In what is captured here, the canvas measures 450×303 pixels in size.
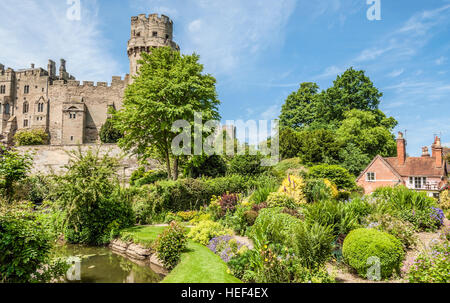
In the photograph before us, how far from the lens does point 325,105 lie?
122 feet

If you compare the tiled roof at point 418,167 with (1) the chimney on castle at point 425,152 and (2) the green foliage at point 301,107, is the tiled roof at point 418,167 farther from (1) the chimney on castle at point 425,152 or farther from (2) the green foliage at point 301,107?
(2) the green foliage at point 301,107

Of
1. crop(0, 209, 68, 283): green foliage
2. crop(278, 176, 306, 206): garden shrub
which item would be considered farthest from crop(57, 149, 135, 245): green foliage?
crop(278, 176, 306, 206): garden shrub

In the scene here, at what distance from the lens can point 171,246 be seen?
29.0ft

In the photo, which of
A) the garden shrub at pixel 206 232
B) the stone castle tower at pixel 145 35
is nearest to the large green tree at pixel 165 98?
the garden shrub at pixel 206 232

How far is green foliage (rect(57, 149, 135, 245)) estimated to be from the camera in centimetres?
1138

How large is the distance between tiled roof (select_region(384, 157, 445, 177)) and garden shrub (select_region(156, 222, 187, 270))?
23.6 metres

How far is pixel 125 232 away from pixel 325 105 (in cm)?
3300

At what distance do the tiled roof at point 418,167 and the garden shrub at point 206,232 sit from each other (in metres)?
21.4

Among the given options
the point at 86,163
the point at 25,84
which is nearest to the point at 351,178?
the point at 86,163

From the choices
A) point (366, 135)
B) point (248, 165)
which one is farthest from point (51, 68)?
point (366, 135)

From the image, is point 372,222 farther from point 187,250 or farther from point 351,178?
point 351,178

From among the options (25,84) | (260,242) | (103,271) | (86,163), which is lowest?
(103,271)

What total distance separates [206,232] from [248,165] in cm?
994

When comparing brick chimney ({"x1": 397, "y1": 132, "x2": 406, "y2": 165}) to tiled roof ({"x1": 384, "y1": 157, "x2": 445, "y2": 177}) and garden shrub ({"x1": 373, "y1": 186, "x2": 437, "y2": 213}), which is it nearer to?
tiled roof ({"x1": 384, "y1": 157, "x2": 445, "y2": 177})
